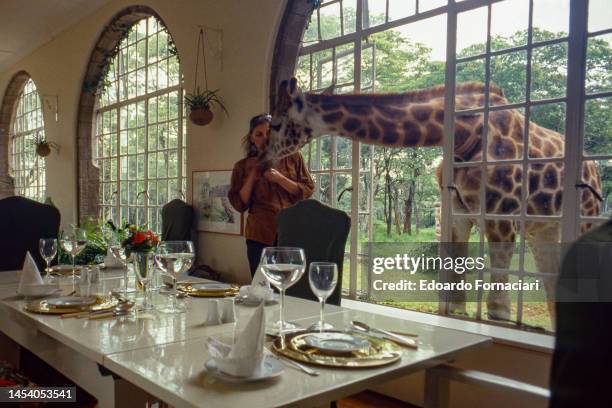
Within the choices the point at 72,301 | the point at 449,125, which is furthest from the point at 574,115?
the point at 72,301

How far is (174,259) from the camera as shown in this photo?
4.49 ft

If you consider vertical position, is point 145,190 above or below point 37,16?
below

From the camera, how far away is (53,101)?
6867 mm

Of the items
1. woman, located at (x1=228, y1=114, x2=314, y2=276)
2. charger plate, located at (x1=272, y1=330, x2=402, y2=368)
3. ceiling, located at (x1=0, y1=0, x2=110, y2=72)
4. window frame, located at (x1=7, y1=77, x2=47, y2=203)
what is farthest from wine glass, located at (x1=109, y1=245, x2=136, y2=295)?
window frame, located at (x1=7, y1=77, x2=47, y2=203)

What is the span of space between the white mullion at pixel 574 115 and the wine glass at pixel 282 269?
1.50 m

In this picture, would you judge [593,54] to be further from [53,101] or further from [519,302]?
[53,101]

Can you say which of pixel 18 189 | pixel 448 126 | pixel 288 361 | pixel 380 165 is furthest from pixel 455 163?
pixel 18 189

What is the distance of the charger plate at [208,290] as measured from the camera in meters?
1.76

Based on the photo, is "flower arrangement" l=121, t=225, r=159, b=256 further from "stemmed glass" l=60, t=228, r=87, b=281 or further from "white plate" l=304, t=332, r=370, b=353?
"white plate" l=304, t=332, r=370, b=353

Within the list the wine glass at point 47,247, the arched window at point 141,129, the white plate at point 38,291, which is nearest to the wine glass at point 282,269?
the white plate at point 38,291

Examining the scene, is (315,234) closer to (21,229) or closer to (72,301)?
(72,301)

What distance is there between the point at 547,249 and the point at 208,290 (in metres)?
1.59

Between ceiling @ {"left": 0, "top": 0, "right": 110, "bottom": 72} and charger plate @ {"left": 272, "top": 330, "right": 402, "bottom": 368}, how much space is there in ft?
18.5

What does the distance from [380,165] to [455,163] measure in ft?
14.5
